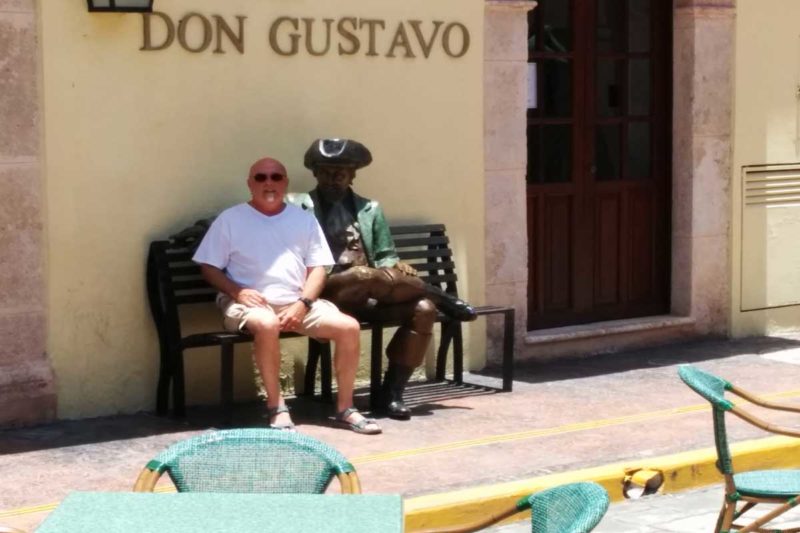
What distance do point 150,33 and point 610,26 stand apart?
3.60 m

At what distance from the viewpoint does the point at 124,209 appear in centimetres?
820

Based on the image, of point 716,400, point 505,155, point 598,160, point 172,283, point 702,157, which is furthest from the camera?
point 702,157

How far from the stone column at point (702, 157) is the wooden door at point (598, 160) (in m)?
0.14

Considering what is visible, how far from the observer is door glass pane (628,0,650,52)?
10.7 meters

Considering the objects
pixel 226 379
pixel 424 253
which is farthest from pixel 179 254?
pixel 424 253

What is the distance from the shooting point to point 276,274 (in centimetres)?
805

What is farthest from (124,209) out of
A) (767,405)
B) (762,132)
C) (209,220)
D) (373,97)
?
(762,132)

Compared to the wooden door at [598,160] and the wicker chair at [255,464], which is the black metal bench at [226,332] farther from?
the wicker chair at [255,464]

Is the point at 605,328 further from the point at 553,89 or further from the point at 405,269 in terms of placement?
the point at 405,269

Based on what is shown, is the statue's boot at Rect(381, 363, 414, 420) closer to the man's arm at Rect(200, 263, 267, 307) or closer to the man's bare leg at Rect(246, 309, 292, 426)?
the man's bare leg at Rect(246, 309, 292, 426)

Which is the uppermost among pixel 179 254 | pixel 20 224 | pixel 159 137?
pixel 159 137

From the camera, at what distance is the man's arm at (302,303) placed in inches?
311

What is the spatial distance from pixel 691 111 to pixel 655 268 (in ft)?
3.64

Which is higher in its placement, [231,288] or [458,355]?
[231,288]
